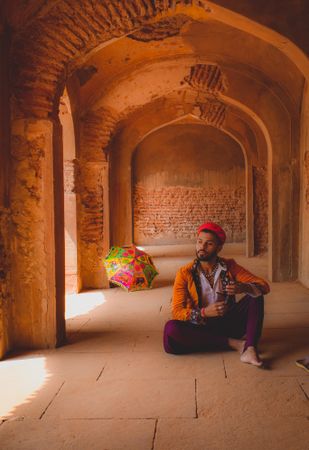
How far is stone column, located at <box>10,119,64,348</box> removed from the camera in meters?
3.75

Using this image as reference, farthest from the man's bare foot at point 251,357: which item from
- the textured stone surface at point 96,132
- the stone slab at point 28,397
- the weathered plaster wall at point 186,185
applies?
the weathered plaster wall at point 186,185

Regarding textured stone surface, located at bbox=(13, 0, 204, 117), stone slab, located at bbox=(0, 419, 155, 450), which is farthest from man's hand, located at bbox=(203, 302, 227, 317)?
textured stone surface, located at bbox=(13, 0, 204, 117)

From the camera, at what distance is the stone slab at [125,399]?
251 cm

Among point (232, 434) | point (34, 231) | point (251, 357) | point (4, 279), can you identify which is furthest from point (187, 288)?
point (4, 279)

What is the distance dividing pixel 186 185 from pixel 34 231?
10.5m

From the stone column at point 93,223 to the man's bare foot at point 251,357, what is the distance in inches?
157

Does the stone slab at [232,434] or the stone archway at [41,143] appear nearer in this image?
the stone slab at [232,434]

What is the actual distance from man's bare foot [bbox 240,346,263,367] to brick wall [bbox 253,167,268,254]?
295 inches

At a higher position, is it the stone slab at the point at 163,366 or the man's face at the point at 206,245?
the man's face at the point at 206,245

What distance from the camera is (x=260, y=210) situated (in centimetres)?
1062

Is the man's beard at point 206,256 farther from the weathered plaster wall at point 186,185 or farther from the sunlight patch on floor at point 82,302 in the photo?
the weathered plaster wall at point 186,185

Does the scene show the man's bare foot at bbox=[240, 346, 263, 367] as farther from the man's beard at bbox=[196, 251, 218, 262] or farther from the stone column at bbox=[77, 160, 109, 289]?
the stone column at bbox=[77, 160, 109, 289]

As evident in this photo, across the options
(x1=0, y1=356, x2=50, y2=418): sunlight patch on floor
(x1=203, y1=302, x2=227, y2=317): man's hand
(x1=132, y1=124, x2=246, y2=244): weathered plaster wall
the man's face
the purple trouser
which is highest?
(x1=132, y1=124, x2=246, y2=244): weathered plaster wall

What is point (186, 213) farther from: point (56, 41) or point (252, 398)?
point (252, 398)
